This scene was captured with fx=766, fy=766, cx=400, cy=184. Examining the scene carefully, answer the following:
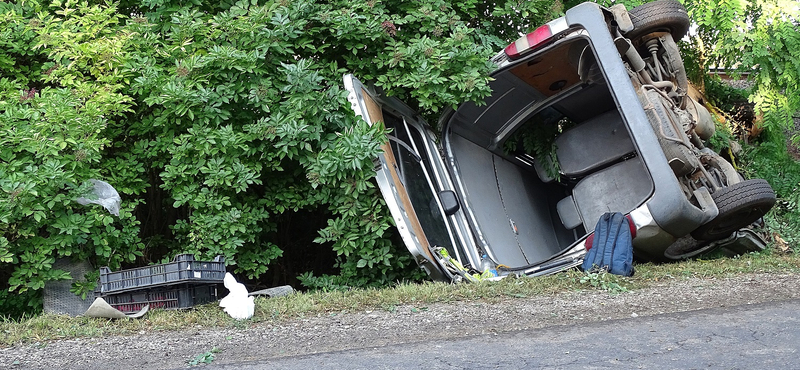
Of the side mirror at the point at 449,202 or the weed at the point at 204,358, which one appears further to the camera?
the side mirror at the point at 449,202

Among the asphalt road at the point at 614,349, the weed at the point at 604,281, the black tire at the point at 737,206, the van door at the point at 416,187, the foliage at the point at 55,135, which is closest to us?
the asphalt road at the point at 614,349

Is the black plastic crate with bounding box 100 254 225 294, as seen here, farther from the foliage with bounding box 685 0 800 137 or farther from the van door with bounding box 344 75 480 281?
the foliage with bounding box 685 0 800 137

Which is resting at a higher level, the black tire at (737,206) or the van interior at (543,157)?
the van interior at (543,157)

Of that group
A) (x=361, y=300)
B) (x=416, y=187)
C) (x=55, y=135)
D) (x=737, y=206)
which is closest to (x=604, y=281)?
(x=737, y=206)

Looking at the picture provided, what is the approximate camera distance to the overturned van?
18.6 feet

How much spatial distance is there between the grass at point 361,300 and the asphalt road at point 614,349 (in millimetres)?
856

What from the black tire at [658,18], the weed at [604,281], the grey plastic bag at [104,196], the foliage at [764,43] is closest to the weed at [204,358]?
the grey plastic bag at [104,196]

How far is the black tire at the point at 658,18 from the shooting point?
6.88 meters

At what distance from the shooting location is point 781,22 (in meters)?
7.66

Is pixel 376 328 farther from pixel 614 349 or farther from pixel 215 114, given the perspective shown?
pixel 215 114

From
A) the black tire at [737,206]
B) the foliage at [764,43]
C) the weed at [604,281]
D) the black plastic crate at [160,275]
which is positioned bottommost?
the weed at [604,281]

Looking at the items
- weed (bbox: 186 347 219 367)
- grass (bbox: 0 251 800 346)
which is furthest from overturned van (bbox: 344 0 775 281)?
Result: weed (bbox: 186 347 219 367)

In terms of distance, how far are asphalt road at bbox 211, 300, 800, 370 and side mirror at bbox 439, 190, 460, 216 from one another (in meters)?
2.47

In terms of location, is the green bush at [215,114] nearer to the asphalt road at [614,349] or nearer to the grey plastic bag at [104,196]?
the grey plastic bag at [104,196]
